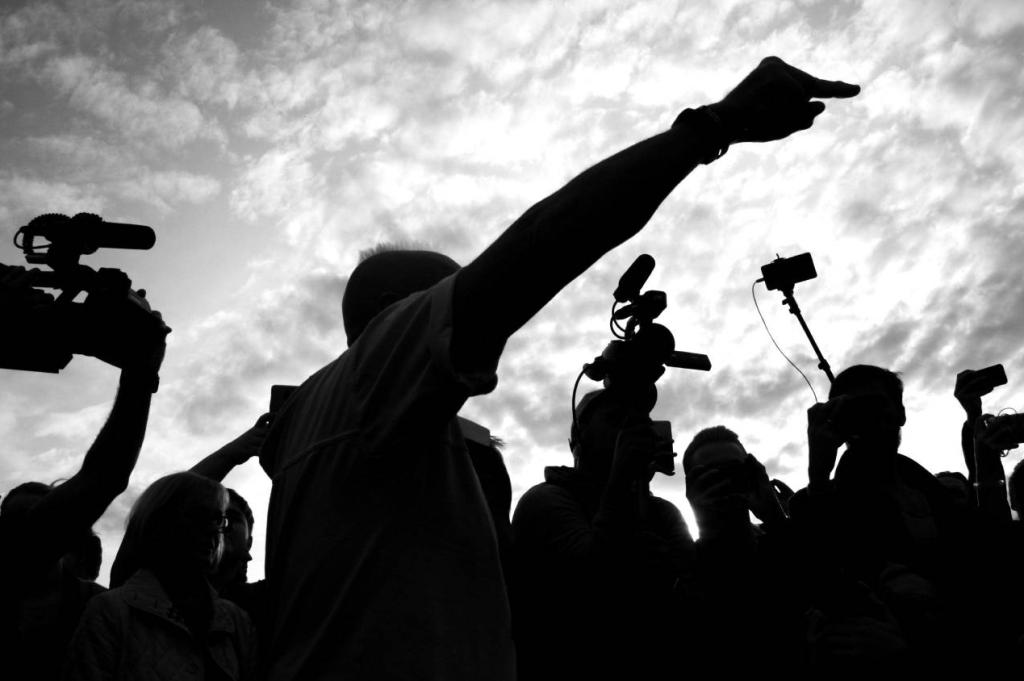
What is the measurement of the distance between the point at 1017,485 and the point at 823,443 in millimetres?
1372

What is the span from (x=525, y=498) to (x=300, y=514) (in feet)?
7.25

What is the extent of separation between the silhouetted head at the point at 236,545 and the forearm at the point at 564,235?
3.57m

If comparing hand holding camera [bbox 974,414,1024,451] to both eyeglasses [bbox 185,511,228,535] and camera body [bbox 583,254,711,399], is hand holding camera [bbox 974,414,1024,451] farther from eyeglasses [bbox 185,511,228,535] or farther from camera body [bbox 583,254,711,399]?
eyeglasses [bbox 185,511,228,535]

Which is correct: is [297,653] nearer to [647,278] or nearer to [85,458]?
[85,458]

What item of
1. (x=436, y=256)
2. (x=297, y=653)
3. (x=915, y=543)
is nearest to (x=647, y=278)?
(x=436, y=256)

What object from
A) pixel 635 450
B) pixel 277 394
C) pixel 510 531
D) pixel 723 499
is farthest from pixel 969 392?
pixel 277 394

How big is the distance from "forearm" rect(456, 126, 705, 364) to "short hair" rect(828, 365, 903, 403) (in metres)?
3.14

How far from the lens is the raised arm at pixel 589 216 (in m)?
1.46

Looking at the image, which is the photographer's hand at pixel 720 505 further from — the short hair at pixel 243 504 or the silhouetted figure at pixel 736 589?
the short hair at pixel 243 504

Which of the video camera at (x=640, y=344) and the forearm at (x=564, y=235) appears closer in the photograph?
the forearm at (x=564, y=235)

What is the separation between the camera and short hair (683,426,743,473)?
479 centimetres

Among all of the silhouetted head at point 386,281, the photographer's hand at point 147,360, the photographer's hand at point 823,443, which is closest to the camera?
the silhouetted head at point 386,281

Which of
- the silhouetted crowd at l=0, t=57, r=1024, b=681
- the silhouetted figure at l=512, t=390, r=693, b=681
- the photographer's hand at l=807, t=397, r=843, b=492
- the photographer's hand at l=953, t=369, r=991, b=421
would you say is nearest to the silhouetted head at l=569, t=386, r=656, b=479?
the silhouetted crowd at l=0, t=57, r=1024, b=681

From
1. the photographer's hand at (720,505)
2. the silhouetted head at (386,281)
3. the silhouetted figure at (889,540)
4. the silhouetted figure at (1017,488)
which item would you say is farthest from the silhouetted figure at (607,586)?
the silhouetted figure at (1017,488)
